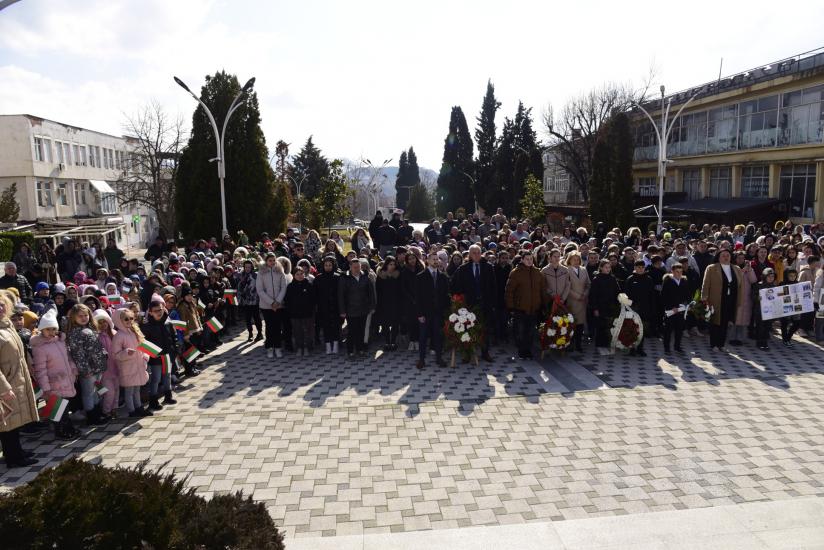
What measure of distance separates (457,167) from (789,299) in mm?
58673

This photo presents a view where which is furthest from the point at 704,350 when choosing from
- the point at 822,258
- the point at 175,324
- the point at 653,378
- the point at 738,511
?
the point at 175,324

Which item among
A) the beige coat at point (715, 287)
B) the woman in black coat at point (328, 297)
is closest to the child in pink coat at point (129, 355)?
the woman in black coat at point (328, 297)

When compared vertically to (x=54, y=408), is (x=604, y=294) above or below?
above

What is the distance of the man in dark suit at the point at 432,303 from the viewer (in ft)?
35.5

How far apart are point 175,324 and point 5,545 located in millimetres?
6241

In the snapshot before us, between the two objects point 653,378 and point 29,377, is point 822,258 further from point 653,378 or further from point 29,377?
point 29,377

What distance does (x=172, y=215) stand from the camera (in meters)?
38.2

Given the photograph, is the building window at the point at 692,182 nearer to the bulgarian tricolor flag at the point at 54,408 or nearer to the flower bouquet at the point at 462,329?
the flower bouquet at the point at 462,329

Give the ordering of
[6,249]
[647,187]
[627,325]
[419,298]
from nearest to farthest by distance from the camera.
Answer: [419,298] < [627,325] < [6,249] < [647,187]

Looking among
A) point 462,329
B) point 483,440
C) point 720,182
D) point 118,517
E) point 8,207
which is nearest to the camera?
point 118,517

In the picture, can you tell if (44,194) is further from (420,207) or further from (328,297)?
(420,207)

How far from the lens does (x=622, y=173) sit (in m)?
33.7

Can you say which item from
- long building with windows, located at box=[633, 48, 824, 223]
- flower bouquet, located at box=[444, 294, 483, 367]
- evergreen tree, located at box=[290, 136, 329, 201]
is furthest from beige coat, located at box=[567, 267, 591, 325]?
evergreen tree, located at box=[290, 136, 329, 201]

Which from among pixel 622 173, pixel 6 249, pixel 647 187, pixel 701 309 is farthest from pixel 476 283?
pixel 647 187
